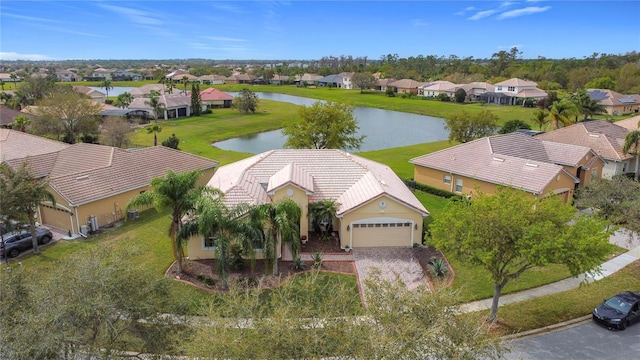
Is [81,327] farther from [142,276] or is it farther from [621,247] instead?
[621,247]

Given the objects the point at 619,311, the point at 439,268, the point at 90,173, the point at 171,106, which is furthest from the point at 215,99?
the point at 619,311

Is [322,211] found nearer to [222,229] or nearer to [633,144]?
[222,229]

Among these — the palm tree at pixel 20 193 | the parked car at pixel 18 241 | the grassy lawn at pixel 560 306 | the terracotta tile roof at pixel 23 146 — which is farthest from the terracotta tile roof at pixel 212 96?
the grassy lawn at pixel 560 306

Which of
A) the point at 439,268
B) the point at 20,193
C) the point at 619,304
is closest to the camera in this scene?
the point at 619,304

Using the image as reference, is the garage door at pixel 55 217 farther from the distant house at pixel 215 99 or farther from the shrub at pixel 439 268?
the distant house at pixel 215 99

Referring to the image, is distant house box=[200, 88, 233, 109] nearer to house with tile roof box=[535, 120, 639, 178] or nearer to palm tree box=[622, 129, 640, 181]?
house with tile roof box=[535, 120, 639, 178]

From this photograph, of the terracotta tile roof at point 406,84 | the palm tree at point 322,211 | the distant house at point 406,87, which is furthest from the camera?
the terracotta tile roof at point 406,84
